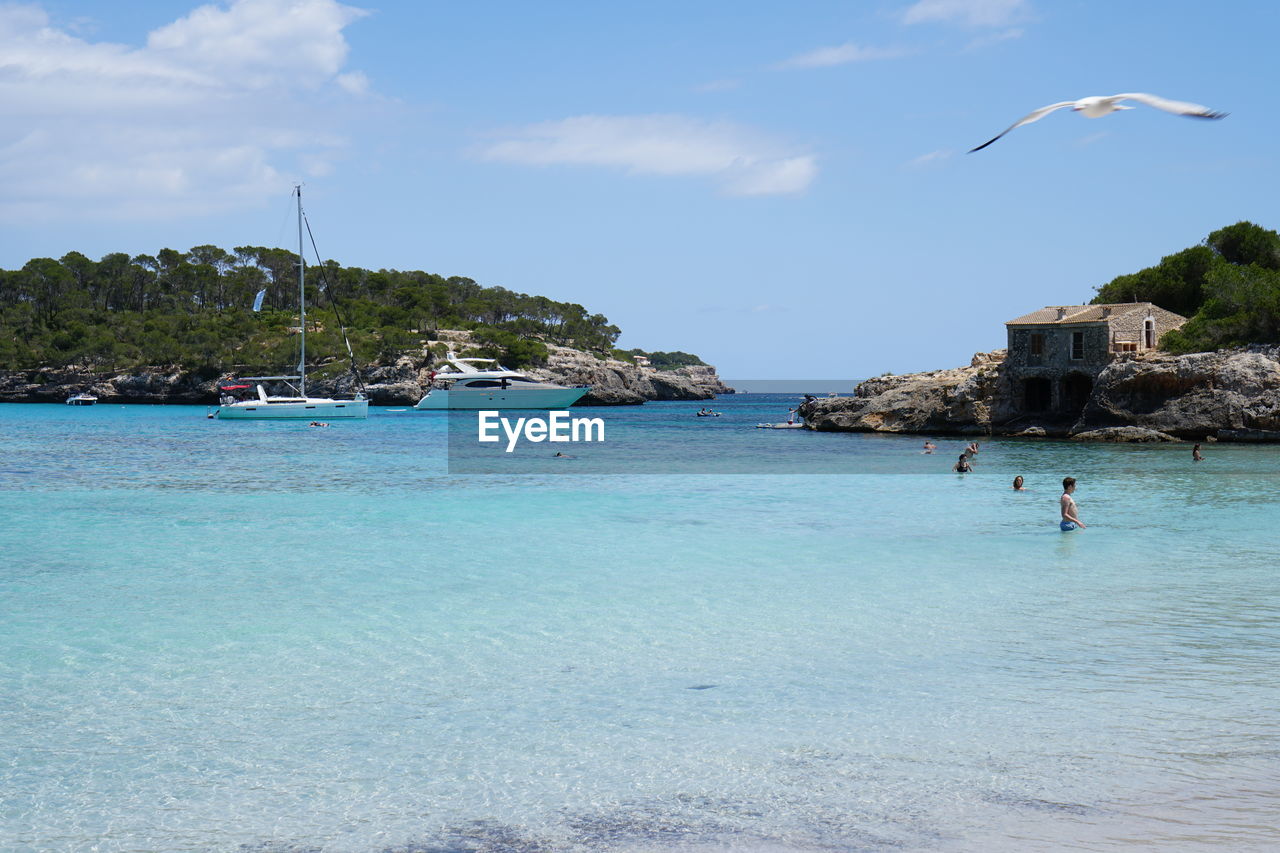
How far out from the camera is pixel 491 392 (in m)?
81.4

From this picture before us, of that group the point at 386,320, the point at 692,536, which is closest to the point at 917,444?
the point at 692,536

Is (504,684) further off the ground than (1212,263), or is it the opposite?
(1212,263)

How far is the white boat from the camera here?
80.6 meters

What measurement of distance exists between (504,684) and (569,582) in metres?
4.91

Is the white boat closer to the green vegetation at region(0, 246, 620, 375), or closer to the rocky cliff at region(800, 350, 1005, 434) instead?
the green vegetation at region(0, 246, 620, 375)

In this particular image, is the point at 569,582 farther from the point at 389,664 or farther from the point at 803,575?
the point at 389,664

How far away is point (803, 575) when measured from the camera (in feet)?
46.2

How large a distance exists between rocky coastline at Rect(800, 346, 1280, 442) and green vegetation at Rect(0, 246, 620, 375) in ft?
192

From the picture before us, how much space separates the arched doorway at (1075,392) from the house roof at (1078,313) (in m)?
2.80

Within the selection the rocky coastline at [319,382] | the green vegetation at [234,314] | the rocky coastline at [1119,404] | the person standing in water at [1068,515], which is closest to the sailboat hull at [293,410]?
the rocky coastline at [1119,404]

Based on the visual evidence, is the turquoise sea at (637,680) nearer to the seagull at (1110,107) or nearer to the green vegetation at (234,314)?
the seagull at (1110,107)

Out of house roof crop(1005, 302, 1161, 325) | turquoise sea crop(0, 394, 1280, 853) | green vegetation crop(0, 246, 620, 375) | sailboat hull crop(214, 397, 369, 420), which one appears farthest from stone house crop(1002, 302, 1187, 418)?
green vegetation crop(0, 246, 620, 375)

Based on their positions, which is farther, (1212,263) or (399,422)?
(399,422)

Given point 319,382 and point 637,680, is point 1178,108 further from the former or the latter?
point 319,382
